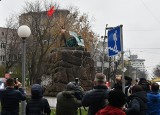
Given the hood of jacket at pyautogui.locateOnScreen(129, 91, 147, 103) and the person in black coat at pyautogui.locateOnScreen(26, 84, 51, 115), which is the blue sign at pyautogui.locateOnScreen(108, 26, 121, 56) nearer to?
the hood of jacket at pyautogui.locateOnScreen(129, 91, 147, 103)

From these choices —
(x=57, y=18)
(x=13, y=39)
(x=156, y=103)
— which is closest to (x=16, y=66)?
(x=13, y=39)

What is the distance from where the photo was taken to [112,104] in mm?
6016

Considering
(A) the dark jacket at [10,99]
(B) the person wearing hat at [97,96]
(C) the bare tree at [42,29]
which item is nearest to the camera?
(B) the person wearing hat at [97,96]

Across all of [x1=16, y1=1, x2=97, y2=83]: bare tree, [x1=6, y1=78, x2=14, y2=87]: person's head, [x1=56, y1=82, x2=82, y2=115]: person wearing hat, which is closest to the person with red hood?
[x1=56, y1=82, x2=82, y2=115]: person wearing hat

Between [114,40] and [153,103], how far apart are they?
2.31m

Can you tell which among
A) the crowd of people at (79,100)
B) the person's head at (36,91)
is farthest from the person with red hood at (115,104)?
the person's head at (36,91)

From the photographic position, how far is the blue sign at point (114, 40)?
11.7 metres

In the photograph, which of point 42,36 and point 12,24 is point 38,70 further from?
point 12,24

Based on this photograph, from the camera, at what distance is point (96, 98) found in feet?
28.0

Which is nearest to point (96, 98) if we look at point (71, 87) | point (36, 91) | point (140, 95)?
point (140, 95)

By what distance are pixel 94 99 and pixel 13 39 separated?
6623 cm

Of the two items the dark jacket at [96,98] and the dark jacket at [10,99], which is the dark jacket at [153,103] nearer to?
the dark jacket at [96,98]

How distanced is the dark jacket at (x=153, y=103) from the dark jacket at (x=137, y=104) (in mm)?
1455

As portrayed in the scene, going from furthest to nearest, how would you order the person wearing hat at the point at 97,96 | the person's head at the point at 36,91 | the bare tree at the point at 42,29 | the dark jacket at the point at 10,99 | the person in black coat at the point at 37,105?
the bare tree at the point at 42,29 < the dark jacket at the point at 10,99 < the person in black coat at the point at 37,105 < the person's head at the point at 36,91 < the person wearing hat at the point at 97,96
